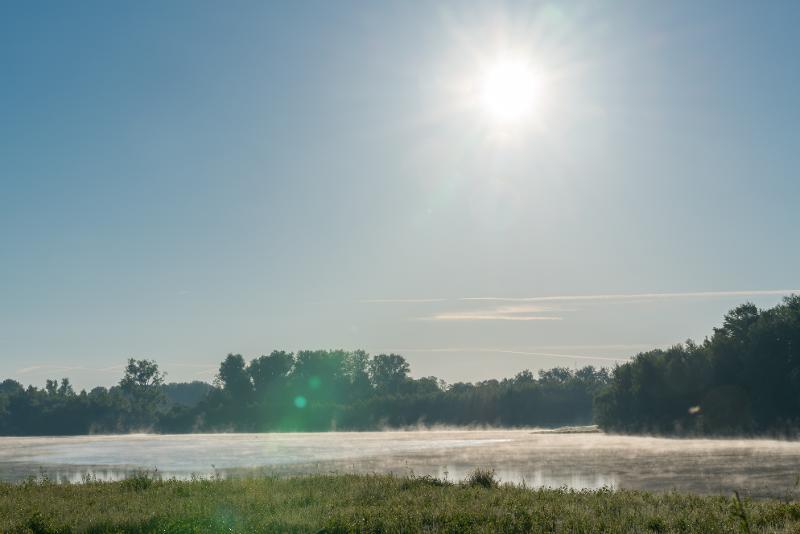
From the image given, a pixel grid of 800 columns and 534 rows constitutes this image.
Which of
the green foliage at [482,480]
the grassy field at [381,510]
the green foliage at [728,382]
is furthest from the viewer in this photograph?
the green foliage at [728,382]

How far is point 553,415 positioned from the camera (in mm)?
192750

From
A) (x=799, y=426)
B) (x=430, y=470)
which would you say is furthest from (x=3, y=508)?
(x=799, y=426)

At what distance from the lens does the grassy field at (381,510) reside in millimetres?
23047

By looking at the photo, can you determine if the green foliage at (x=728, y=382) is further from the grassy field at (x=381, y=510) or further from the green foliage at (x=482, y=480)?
the grassy field at (x=381, y=510)

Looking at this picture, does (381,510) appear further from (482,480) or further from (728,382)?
(728,382)

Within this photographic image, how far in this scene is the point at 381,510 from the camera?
2638cm

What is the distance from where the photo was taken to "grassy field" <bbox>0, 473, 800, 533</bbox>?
2305cm

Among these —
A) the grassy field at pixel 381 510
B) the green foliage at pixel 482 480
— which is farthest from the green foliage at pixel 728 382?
the grassy field at pixel 381 510

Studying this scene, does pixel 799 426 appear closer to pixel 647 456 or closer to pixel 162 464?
pixel 647 456

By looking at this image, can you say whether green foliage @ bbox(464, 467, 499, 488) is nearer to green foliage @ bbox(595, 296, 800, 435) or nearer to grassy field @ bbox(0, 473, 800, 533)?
grassy field @ bbox(0, 473, 800, 533)

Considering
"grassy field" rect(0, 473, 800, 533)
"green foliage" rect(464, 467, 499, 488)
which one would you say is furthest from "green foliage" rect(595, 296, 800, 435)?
"grassy field" rect(0, 473, 800, 533)

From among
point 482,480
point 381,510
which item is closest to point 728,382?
point 482,480

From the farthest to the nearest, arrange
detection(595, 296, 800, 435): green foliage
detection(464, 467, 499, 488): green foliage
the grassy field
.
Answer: detection(595, 296, 800, 435): green foliage < detection(464, 467, 499, 488): green foliage < the grassy field

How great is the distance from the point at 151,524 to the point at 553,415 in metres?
177
